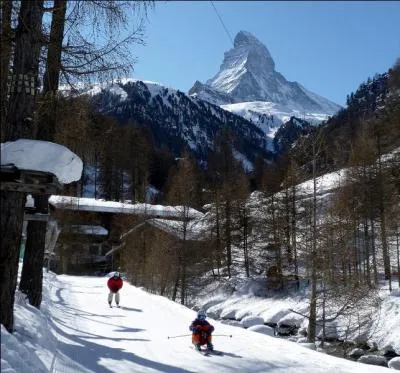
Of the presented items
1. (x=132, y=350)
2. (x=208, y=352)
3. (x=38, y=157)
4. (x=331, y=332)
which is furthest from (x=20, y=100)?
(x=331, y=332)

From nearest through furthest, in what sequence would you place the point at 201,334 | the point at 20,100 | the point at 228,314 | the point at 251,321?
the point at 20,100, the point at 201,334, the point at 251,321, the point at 228,314

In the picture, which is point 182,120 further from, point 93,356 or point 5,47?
point 5,47

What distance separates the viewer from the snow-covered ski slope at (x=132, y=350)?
301 inches

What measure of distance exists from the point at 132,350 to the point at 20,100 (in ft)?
19.0

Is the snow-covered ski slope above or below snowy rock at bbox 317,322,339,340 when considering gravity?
above

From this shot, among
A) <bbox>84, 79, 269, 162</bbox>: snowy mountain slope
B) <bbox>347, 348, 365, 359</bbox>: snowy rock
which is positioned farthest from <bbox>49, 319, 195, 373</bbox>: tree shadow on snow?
<bbox>84, 79, 269, 162</bbox>: snowy mountain slope

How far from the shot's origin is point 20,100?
6648mm

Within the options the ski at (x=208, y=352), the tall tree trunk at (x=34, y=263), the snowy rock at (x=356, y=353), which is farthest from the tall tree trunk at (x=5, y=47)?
the snowy rock at (x=356, y=353)

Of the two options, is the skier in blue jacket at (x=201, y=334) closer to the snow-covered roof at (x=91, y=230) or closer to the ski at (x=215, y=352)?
the ski at (x=215, y=352)

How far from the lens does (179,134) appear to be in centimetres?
12112

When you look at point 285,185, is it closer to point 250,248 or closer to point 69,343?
point 250,248

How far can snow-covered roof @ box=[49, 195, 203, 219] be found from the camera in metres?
37.0

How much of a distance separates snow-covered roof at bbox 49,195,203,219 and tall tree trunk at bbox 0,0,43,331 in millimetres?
27833

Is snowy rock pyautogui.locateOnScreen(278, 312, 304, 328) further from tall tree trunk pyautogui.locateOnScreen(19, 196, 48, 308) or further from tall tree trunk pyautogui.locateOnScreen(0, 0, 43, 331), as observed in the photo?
tall tree trunk pyautogui.locateOnScreen(0, 0, 43, 331)
